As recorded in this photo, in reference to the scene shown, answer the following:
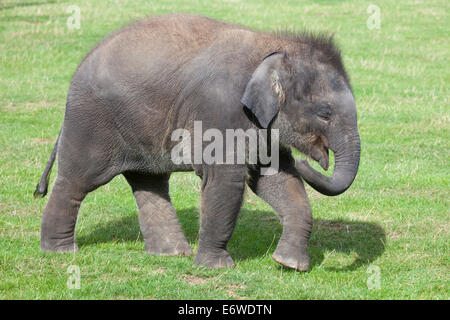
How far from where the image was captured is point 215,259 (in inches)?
306

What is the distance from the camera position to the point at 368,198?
10414mm

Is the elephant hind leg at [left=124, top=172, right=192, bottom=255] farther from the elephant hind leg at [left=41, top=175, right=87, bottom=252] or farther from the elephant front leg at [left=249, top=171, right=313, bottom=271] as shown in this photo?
the elephant front leg at [left=249, top=171, right=313, bottom=271]

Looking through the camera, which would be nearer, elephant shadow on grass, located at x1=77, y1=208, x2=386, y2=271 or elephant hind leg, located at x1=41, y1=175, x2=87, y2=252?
elephant hind leg, located at x1=41, y1=175, x2=87, y2=252

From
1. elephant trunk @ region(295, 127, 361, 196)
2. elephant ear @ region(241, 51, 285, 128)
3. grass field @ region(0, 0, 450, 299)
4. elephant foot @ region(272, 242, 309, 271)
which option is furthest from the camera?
elephant foot @ region(272, 242, 309, 271)

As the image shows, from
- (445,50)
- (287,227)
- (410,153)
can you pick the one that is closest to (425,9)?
(445,50)

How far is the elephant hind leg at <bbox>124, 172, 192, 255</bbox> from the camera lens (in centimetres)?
852

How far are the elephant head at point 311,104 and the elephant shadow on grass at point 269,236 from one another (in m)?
1.28

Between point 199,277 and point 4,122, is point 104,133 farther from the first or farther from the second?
point 4,122

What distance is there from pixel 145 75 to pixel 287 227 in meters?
2.02

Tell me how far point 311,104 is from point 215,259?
1.75 meters

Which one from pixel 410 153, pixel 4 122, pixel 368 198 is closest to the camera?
pixel 368 198

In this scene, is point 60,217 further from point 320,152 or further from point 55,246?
point 320,152

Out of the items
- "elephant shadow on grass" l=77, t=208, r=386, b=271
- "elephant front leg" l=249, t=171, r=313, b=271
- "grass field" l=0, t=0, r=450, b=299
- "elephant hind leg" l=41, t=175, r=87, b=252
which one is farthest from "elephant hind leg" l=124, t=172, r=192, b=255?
"elephant front leg" l=249, t=171, r=313, b=271

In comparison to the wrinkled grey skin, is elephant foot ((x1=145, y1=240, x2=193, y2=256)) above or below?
below
